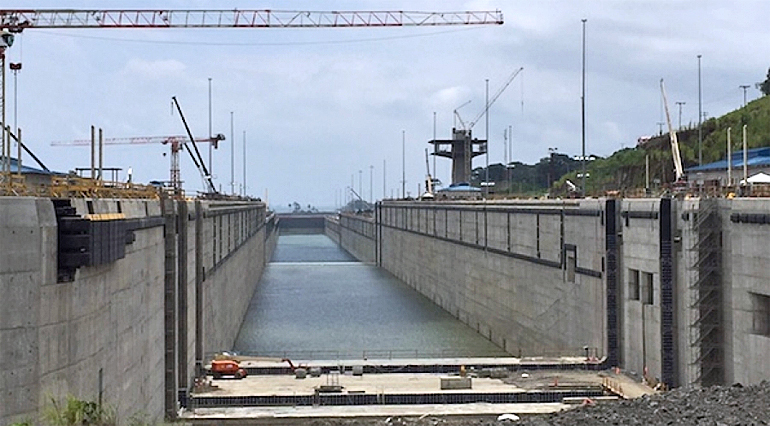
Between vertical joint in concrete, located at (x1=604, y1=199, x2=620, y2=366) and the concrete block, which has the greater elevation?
vertical joint in concrete, located at (x1=604, y1=199, x2=620, y2=366)

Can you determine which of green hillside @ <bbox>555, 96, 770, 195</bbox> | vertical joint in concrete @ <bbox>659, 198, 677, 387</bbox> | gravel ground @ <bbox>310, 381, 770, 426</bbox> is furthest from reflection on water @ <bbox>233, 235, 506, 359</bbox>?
gravel ground @ <bbox>310, 381, 770, 426</bbox>

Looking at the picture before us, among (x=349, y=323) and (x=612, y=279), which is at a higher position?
(x=612, y=279)

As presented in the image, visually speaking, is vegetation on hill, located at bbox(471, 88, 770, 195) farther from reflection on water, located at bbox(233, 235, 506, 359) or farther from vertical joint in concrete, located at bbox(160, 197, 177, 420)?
vertical joint in concrete, located at bbox(160, 197, 177, 420)

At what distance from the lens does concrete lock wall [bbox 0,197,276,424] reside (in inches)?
833

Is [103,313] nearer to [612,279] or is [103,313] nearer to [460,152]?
[612,279]

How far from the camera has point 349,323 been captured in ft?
279

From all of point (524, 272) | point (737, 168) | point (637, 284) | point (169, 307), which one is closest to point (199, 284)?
point (169, 307)

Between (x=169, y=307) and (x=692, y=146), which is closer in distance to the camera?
(x=169, y=307)

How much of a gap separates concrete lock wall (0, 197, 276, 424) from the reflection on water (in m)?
14.0

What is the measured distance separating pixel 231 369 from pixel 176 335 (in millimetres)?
4070

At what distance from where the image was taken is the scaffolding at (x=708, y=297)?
36531 mm

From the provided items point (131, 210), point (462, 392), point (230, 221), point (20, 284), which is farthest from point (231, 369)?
point (230, 221)

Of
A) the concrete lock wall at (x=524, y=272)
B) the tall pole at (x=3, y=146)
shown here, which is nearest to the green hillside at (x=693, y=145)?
the concrete lock wall at (x=524, y=272)

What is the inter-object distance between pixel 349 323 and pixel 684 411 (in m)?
62.9
